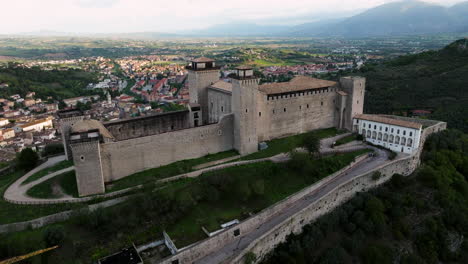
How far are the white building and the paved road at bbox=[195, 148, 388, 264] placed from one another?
4.53 ft

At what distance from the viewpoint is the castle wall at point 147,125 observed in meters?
28.9

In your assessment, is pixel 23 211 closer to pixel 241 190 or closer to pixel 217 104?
pixel 241 190

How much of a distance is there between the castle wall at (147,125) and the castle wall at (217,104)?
8.01 feet

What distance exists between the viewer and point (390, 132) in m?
31.5

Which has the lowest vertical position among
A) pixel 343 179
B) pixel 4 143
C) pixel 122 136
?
pixel 4 143

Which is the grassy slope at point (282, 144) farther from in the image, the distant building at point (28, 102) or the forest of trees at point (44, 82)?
the forest of trees at point (44, 82)

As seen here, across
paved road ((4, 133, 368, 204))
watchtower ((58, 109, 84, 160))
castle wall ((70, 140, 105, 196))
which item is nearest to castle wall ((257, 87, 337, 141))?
paved road ((4, 133, 368, 204))

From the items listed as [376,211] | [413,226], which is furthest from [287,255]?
[413,226]

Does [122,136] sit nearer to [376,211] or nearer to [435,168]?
[376,211]

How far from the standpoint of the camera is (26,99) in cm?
7656

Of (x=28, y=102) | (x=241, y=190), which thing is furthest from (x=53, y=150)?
(x=28, y=102)

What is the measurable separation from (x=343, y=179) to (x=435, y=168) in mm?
9589

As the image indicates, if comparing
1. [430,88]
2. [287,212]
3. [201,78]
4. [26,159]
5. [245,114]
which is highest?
[201,78]

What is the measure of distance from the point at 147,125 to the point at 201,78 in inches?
281
